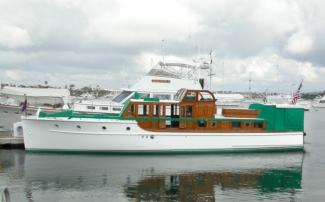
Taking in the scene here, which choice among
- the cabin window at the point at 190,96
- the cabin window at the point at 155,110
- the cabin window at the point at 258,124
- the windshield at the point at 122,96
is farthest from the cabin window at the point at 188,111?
the windshield at the point at 122,96

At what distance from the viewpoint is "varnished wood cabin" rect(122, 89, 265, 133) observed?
102ft

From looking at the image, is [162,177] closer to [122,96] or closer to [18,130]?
[18,130]

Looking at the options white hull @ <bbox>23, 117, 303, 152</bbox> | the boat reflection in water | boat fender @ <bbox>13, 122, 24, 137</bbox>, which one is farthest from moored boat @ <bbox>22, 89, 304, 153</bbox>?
boat fender @ <bbox>13, 122, 24, 137</bbox>

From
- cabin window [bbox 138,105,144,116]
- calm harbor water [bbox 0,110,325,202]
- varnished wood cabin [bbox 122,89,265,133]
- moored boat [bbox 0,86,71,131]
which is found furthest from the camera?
moored boat [bbox 0,86,71,131]

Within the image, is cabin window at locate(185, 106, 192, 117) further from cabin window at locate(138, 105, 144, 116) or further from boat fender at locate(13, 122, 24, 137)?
boat fender at locate(13, 122, 24, 137)

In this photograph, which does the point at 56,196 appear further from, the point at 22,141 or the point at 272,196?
the point at 22,141

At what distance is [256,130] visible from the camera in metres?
33.5

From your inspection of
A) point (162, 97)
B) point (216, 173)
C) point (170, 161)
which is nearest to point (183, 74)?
point (162, 97)

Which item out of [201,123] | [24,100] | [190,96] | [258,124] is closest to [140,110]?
[190,96]

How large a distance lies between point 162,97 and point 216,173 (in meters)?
13.2

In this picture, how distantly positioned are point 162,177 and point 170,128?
7.75 meters

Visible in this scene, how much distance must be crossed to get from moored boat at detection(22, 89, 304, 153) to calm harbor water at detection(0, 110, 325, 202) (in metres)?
1.01

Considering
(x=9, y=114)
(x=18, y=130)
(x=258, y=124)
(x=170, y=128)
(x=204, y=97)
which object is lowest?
(x=18, y=130)

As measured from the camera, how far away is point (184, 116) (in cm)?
3203
